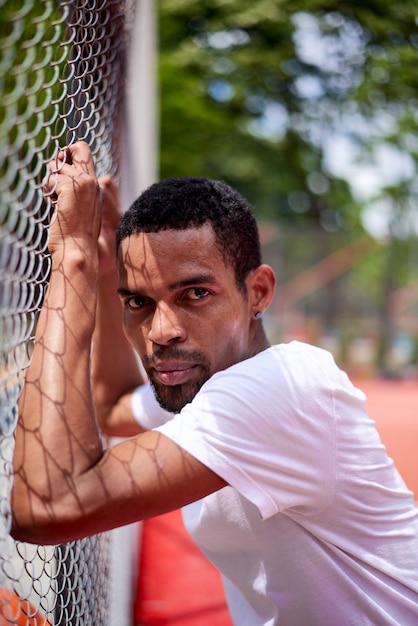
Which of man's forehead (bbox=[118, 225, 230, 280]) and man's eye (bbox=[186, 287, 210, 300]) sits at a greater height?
man's forehead (bbox=[118, 225, 230, 280])

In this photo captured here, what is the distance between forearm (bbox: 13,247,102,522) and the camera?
1.32 m

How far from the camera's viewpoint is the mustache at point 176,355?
1669mm

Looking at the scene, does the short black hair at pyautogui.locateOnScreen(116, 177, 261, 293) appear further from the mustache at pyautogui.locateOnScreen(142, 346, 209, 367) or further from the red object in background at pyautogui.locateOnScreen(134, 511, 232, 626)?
the red object in background at pyautogui.locateOnScreen(134, 511, 232, 626)

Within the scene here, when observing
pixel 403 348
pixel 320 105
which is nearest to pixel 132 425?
pixel 403 348

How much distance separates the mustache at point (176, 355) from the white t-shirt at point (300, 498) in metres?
0.16

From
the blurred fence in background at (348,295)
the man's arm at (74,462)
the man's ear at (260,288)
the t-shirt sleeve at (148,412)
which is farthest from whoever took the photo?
the blurred fence in background at (348,295)

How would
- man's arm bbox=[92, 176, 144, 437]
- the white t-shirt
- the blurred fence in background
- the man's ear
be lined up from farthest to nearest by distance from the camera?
the blurred fence in background → man's arm bbox=[92, 176, 144, 437] → the man's ear → the white t-shirt

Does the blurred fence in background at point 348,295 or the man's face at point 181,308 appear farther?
the blurred fence in background at point 348,295

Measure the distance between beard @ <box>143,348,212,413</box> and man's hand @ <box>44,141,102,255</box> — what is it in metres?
0.30

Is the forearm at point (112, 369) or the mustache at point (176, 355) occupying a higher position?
the mustache at point (176, 355)

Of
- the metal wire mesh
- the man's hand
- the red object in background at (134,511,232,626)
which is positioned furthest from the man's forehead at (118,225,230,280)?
the red object in background at (134,511,232,626)

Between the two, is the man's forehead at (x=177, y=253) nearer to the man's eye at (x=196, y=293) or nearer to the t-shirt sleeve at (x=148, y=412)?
the man's eye at (x=196, y=293)

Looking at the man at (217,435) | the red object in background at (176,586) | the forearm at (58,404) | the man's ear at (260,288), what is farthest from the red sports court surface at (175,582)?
the forearm at (58,404)

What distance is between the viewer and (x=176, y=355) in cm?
167
